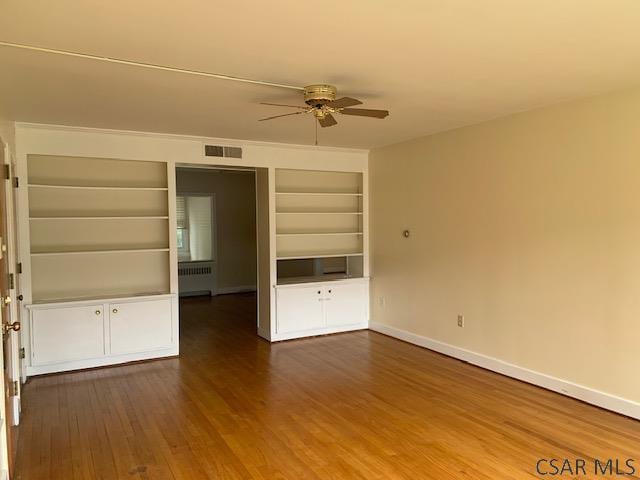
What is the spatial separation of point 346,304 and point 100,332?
2965 millimetres

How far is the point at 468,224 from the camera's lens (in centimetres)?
480

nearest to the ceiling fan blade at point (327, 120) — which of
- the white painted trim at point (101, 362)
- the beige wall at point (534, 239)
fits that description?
the beige wall at point (534, 239)

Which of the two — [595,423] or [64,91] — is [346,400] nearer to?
[595,423]

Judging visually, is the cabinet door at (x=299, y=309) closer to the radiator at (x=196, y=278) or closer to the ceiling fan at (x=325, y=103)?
the ceiling fan at (x=325, y=103)

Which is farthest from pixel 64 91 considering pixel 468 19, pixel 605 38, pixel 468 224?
pixel 468 224

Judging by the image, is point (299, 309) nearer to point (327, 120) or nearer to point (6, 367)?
point (327, 120)

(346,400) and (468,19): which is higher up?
(468,19)

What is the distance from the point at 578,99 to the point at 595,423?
247 centimetres

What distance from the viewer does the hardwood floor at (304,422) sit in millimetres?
2863

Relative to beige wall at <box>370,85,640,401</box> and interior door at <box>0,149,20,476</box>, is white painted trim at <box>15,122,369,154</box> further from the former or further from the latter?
interior door at <box>0,149,20,476</box>

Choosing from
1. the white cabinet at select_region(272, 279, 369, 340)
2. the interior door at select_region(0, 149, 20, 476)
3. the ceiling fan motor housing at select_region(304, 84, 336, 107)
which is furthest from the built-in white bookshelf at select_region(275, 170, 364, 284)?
the interior door at select_region(0, 149, 20, 476)

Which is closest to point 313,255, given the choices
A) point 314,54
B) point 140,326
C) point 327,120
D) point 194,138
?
point 194,138

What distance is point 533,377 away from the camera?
4.18 meters

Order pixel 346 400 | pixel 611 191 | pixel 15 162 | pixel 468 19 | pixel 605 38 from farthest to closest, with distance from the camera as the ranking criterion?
pixel 15 162
pixel 346 400
pixel 611 191
pixel 605 38
pixel 468 19
